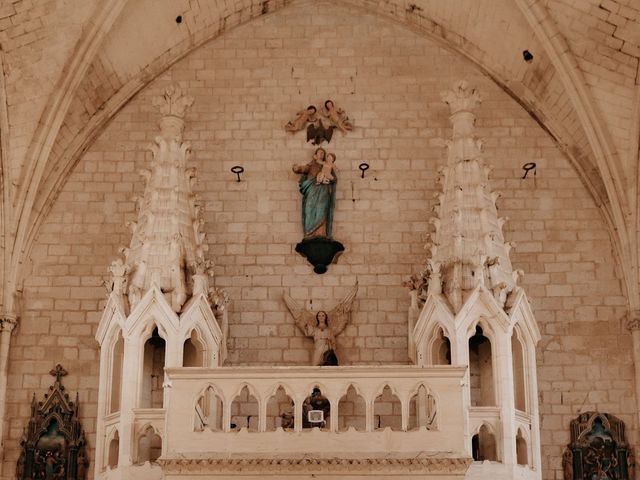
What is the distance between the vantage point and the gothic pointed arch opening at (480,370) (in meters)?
16.9

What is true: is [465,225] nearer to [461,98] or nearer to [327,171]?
[461,98]

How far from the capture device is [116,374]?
664 inches

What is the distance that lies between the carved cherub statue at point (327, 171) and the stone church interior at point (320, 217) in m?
0.02

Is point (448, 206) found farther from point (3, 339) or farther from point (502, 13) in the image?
point (3, 339)

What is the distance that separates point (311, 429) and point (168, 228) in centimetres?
346

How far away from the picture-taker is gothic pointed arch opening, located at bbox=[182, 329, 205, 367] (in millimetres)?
16984

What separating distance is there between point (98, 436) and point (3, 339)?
2015mm

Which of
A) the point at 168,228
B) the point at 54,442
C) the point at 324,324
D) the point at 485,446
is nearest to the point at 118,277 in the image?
the point at 168,228

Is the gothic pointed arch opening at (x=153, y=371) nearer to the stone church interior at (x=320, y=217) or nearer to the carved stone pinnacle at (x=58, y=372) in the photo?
the stone church interior at (x=320, y=217)

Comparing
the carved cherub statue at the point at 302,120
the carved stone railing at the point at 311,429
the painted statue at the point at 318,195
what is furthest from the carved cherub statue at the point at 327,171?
the carved stone railing at the point at 311,429

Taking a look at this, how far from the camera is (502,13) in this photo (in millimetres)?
18578

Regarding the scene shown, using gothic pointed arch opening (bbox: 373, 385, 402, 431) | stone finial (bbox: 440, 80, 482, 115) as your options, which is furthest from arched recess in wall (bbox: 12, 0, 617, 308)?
gothic pointed arch opening (bbox: 373, 385, 402, 431)

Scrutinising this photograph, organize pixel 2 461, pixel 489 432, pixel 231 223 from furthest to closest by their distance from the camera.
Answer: pixel 231 223, pixel 2 461, pixel 489 432

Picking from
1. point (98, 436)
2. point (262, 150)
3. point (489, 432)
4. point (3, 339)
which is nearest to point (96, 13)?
point (262, 150)
